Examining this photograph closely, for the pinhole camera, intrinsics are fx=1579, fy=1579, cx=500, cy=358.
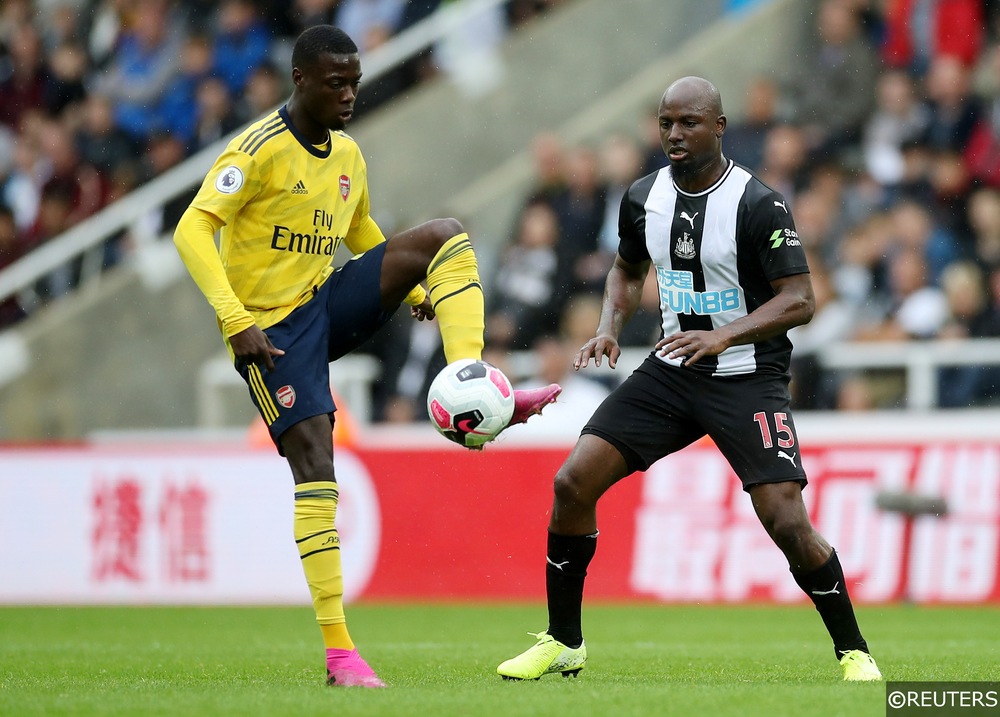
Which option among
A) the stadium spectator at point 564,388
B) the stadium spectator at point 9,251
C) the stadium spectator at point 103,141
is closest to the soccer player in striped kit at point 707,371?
the stadium spectator at point 564,388

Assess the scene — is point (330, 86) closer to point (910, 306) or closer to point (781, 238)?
point (781, 238)

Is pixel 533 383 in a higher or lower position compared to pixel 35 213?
lower

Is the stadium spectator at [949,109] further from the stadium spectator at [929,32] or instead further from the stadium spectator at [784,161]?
the stadium spectator at [784,161]

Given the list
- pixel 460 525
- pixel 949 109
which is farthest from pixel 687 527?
pixel 949 109

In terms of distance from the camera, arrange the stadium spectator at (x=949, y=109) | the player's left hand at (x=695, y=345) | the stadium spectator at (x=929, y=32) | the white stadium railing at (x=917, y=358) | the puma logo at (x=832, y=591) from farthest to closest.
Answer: the stadium spectator at (x=929, y=32) < the stadium spectator at (x=949, y=109) < the white stadium railing at (x=917, y=358) < the puma logo at (x=832, y=591) < the player's left hand at (x=695, y=345)

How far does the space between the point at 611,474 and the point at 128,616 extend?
564 centimetres

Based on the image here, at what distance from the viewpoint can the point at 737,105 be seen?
1502cm

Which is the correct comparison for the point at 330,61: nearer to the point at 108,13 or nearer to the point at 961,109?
the point at 961,109

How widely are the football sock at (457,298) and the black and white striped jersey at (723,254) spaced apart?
75cm

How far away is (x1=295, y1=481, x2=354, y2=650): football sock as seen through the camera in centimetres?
604

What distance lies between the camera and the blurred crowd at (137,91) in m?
15.6

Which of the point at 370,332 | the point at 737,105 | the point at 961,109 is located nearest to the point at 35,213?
the point at 737,105

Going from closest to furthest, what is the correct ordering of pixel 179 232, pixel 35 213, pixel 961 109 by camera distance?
pixel 179 232, pixel 961 109, pixel 35 213

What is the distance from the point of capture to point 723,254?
6113 millimetres
